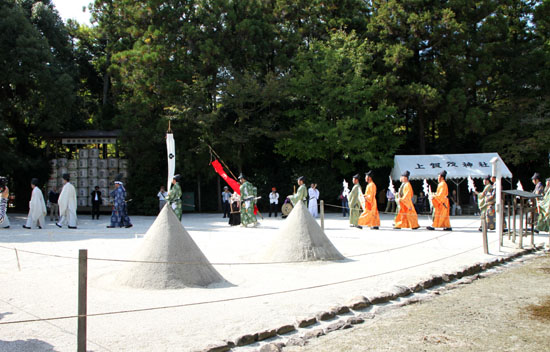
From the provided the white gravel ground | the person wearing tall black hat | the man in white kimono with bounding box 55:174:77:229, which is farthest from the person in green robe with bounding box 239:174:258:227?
the man in white kimono with bounding box 55:174:77:229

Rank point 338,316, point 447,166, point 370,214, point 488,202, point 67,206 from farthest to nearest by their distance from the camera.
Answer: point 447,166 → point 67,206 → point 370,214 → point 488,202 → point 338,316

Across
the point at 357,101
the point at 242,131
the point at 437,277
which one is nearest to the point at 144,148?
the point at 242,131

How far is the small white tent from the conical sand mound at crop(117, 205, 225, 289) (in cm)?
1926

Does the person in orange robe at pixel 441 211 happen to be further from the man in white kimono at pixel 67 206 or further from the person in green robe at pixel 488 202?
the man in white kimono at pixel 67 206

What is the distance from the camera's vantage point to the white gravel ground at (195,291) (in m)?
4.90

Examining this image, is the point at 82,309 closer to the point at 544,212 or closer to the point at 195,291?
the point at 195,291

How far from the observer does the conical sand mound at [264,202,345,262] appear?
9.21 meters

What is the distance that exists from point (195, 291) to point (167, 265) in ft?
2.05

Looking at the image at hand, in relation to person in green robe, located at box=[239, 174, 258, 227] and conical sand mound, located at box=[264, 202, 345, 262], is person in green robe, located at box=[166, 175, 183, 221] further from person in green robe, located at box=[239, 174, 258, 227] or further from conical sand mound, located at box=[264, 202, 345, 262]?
conical sand mound, located at box=[264, 202, 345, 262]

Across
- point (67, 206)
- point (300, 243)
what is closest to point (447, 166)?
point (300, 243)

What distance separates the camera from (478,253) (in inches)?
417

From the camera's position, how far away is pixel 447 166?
82.4ft

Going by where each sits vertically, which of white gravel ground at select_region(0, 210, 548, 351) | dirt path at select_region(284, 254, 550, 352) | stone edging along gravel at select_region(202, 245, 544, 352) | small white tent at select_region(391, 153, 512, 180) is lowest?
dirt path at select_region(284, 254, 550, 352)

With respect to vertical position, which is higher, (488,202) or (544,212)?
(488,202)
